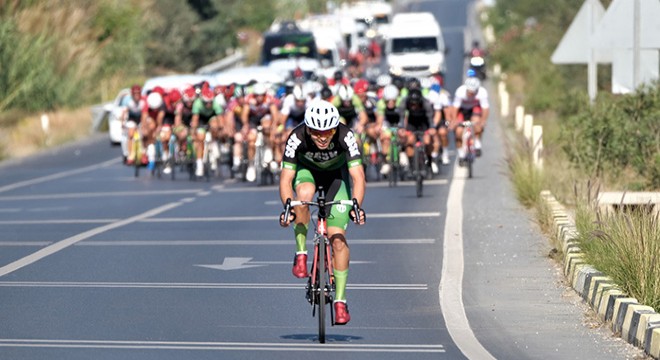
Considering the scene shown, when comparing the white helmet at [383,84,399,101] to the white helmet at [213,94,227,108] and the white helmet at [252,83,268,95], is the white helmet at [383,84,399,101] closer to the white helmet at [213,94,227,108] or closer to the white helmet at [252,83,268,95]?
the white helmet at [252,83,268,95]

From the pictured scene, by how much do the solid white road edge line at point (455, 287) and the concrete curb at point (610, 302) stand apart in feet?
3.19

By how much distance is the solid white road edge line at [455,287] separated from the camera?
12.2 m

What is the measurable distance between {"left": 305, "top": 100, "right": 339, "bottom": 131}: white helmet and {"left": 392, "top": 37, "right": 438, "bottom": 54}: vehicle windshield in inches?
1778

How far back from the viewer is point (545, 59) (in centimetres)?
5169

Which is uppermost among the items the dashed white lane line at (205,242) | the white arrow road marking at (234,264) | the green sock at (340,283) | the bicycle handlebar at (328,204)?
the bicycle handlebar at (328,204)

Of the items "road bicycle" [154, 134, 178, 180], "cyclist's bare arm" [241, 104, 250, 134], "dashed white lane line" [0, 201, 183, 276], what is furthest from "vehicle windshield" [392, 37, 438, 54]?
"dashed white lane line" [0, 201, 183, 276]

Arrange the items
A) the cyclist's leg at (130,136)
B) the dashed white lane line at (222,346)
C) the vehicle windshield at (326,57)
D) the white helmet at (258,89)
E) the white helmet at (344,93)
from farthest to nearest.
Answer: the vehicle windshield at (326,57), the cyclist's leg at (130,136), the white helmet at (258,89), the white helmet at (344,93), the dashed white lane line at (222,346)

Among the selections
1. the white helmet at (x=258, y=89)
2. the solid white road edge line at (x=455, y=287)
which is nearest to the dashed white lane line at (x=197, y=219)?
the solid white road edge line at (x=455, y=287)

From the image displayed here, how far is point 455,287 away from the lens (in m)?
15.5

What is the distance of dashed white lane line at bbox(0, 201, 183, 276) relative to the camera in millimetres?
17516

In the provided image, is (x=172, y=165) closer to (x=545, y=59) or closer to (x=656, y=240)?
(x=656, y=240)

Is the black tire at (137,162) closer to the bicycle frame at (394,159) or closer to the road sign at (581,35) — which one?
the bicycle frame at (394,159)

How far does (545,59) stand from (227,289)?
37.1m

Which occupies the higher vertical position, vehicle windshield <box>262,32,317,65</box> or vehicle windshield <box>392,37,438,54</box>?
vehicle windshield <box>262,32,317,65</box>
